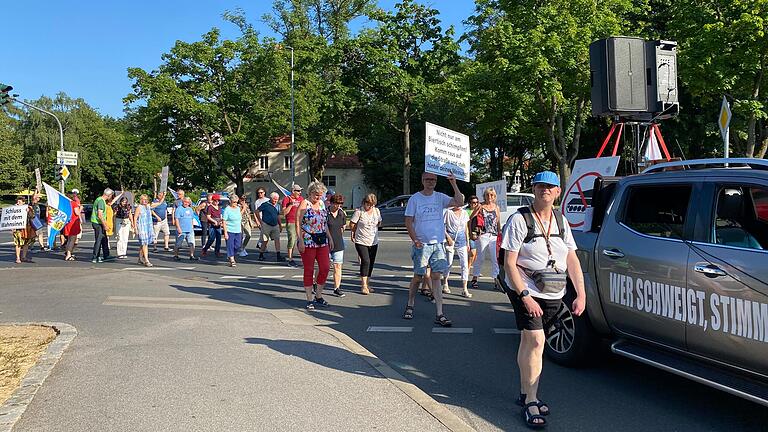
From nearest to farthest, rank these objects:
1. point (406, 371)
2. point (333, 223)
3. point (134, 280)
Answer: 1. point (406, 371)
2. point (333, 223)
3. point (134, 280)

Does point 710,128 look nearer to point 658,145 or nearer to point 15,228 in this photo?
point 658,145

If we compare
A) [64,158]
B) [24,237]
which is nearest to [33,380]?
[24,237]

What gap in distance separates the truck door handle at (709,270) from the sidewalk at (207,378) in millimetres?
2047

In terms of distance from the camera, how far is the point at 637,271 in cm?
470

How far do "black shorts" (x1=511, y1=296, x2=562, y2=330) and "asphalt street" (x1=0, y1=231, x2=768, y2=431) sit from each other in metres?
0.68

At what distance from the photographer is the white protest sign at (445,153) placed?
8.03m

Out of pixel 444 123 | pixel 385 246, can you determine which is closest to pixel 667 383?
pixel 385 246

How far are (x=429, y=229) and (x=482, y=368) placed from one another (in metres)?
2.29

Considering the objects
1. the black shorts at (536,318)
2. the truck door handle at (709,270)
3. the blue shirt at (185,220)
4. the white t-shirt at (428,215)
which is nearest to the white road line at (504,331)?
the white t-shirt at (428,215)

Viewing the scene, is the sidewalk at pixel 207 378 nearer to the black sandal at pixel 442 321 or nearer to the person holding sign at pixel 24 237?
the black sandal at pixel 442 321

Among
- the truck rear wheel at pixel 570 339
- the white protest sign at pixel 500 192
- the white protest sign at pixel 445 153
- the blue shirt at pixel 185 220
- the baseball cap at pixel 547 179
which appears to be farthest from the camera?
the blue shirt at pixel 185 220

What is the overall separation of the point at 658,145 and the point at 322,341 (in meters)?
5.97

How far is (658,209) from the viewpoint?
4812mm

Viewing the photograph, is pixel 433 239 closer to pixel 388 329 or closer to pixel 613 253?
pixel 388 329
